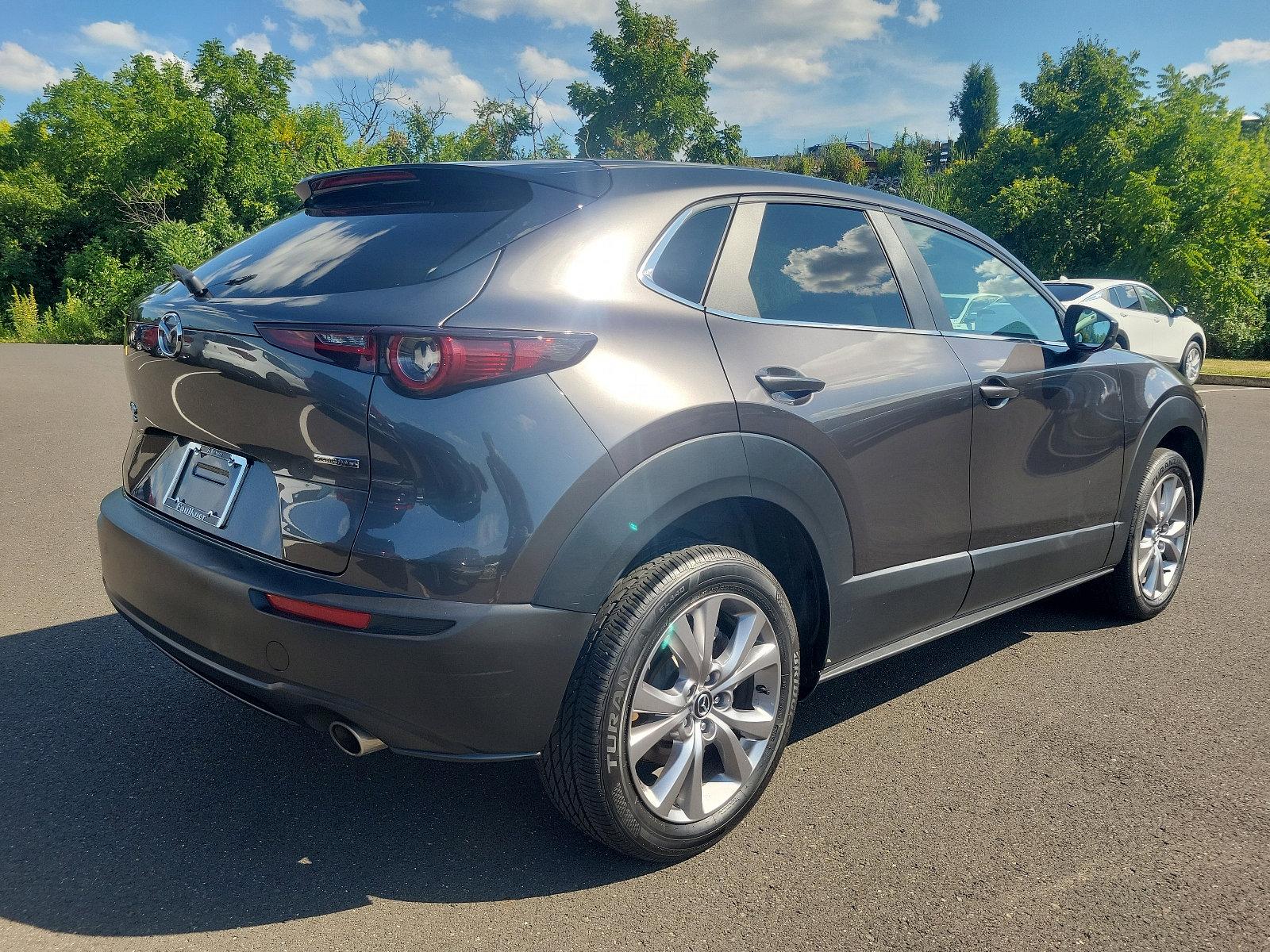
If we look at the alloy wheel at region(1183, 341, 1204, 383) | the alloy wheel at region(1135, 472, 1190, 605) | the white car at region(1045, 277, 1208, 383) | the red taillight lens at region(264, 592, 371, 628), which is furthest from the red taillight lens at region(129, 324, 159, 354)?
the alloy wheel at region(1183, 341, 1204, 383)

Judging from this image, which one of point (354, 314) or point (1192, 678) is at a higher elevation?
point (354, 314)

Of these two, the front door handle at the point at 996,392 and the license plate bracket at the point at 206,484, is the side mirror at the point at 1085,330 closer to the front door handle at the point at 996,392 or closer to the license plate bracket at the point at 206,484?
the front door handle at the point at 996,392

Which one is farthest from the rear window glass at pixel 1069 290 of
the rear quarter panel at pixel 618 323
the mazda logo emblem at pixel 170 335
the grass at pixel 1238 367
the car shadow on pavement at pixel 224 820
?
the mazda logo emblem at pixel 170 335

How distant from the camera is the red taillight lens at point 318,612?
221 centimetres

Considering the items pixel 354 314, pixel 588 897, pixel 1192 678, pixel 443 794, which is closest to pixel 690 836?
pixel 588 897

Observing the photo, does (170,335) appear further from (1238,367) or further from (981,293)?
(1238,367)

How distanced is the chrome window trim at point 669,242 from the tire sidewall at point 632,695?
694 millimetres

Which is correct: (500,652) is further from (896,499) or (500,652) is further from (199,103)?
(199,103)

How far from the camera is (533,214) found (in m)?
2.53

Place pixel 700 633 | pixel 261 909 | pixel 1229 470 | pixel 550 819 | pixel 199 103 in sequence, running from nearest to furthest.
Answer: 1. pixel 261 909
2. pixel 700 633
3. pixel 550 819
4. pixel 1229 470
5. pixel 199 103

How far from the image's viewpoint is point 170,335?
8.82 feet

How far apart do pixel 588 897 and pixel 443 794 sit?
666 millimetres

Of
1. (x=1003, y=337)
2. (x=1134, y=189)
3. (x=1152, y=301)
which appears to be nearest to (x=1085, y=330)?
(x=1003, y=337)

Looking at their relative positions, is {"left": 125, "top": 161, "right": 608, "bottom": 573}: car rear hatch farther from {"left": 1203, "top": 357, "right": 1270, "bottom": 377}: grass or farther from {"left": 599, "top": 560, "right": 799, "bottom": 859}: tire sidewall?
{"left": 1203, "top": 357, "right": 1270, "bottom": 377}: grass
